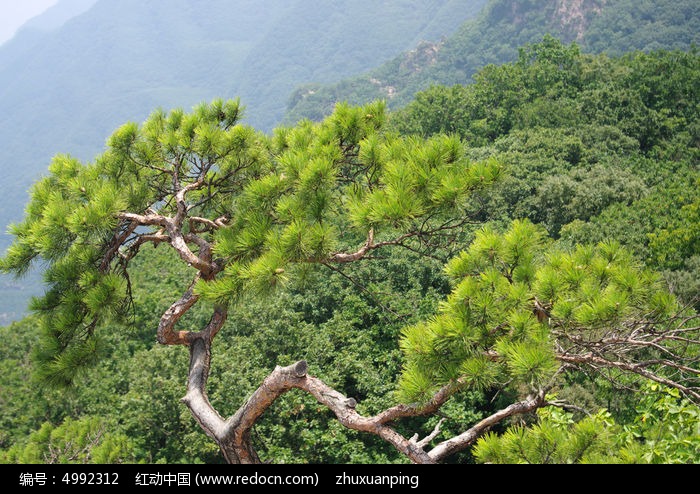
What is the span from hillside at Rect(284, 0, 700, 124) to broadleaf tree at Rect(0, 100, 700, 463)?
5450 centimetres

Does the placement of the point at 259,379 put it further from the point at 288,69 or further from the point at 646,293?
the point at 288,69

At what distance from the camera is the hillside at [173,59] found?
448 feet

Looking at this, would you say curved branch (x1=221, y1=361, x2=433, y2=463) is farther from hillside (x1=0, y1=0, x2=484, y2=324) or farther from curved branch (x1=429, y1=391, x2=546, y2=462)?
hillside (x1=0, y1=0, x2=484, y2=324)

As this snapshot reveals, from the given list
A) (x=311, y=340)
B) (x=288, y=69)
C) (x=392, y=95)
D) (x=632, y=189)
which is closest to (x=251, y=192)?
(x=311, y=340)

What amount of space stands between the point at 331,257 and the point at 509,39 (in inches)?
3169

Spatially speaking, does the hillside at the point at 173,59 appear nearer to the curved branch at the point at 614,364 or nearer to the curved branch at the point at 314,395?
the curved branch at the point at 314,395

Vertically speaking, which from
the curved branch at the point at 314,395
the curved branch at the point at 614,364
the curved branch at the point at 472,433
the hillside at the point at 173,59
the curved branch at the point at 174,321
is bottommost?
the hillside at the point at 173,59

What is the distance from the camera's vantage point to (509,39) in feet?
246

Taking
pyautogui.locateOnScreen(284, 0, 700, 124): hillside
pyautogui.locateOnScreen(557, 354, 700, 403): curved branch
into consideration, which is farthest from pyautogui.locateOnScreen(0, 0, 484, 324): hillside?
pyautogui.locateOnScreen(557, 354, 700, 403): curved branch

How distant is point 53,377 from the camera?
2844 mm

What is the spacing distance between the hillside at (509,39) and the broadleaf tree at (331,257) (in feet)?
179
